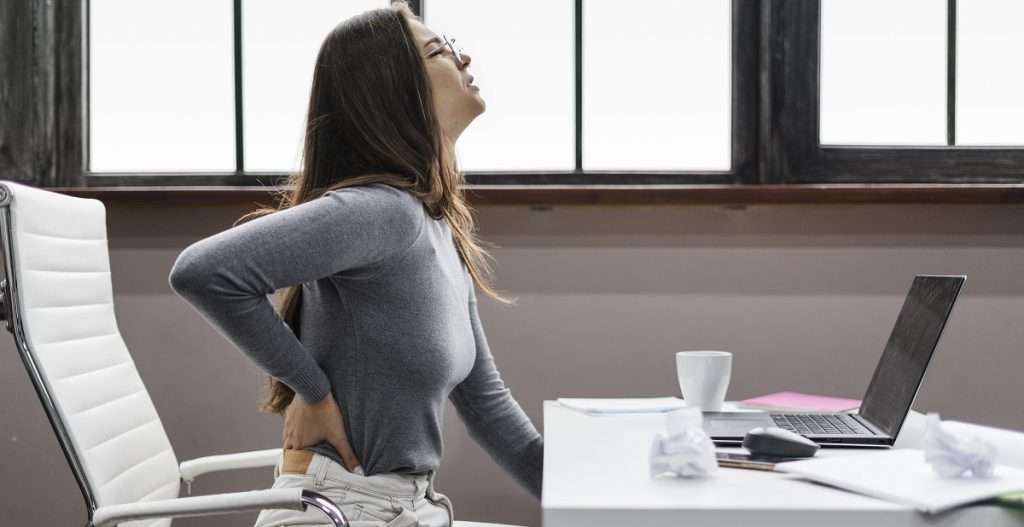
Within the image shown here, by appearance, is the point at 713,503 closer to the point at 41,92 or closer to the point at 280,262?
the point at 280,262

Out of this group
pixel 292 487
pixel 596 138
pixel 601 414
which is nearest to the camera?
pixel 292 487

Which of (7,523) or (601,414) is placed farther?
(7,523)

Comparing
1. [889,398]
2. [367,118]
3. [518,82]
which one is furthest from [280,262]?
[518,82]

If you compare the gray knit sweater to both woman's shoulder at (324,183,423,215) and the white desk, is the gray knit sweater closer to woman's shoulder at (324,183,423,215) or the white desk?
woman's shoulder at (324,183,423,215)

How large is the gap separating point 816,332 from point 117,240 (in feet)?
5.08

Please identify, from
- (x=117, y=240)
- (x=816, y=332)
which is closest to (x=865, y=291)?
(x=816, y=332)

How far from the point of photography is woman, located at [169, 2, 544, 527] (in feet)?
3.75

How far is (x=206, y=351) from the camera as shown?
2213 mm

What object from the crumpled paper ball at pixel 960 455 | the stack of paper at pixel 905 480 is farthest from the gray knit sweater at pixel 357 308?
the crumpled paper ball at pixel 960 455

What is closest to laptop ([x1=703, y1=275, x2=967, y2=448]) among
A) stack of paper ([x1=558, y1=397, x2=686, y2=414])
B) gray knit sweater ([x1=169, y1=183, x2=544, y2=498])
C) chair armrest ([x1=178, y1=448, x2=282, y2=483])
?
stack of paper ([x1=558, y1=397, x2=686, y2=414])

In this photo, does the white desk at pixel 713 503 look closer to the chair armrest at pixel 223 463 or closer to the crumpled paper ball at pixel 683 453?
the crumpled paper ball at pixel 683 453

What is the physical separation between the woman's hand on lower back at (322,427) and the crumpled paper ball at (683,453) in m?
0.46

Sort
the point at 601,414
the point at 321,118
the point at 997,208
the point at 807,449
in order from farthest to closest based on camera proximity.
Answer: the point at 997,208
the point at 601,414
the point at 321,118
the point at 807,449

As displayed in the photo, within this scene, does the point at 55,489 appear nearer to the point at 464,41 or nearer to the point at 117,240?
the point at 117,240
